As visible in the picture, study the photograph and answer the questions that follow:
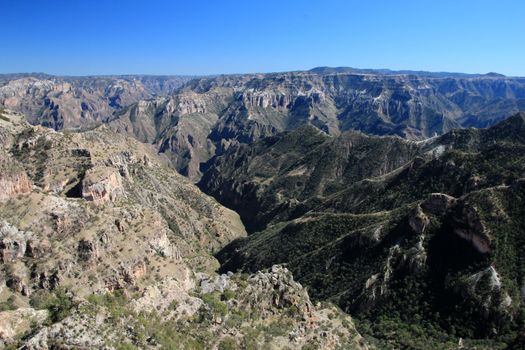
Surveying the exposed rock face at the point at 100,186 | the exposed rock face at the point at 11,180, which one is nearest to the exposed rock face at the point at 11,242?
the exposed rock face at the point at 11,180

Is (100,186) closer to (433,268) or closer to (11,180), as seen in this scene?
(11,180)

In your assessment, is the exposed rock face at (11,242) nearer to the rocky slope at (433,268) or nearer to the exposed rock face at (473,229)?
the rocky slope at (433,268)

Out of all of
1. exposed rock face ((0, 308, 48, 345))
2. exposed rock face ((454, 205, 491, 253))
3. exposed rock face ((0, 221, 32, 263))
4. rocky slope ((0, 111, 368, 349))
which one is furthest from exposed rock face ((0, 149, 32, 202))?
exposed rock face ((454, 205, 491, 253))

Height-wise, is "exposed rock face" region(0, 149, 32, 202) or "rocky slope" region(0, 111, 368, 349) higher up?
"exposed rock face" region(0, 149, 32, 202)

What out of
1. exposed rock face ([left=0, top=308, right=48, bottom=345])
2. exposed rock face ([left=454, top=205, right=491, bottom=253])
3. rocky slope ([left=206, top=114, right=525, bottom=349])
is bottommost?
rocky slope ([left=206, top=114, right=525, bottom=349])

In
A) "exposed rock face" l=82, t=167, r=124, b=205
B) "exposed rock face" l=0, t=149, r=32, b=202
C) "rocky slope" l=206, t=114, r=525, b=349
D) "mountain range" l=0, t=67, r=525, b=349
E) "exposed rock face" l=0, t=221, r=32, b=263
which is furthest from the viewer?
"exposed rock face" l=82, t=167, r=124, b=205

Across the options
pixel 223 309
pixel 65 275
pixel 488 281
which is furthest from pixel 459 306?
pixel 65 275

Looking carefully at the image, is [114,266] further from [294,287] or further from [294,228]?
[294,228]

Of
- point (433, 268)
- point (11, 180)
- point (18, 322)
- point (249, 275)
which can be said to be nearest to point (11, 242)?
point (11, 180)

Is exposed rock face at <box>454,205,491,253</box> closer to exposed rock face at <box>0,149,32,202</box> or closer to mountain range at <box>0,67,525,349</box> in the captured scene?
mountain range at <box>0,67,525,349</box>
